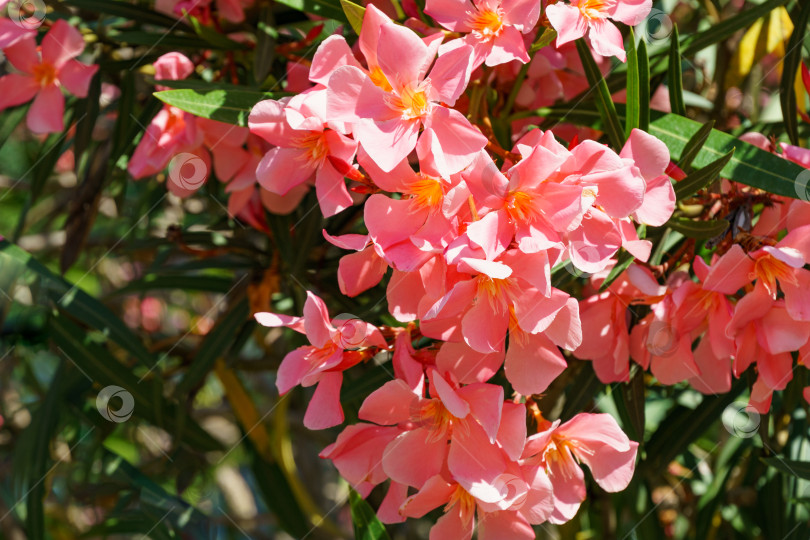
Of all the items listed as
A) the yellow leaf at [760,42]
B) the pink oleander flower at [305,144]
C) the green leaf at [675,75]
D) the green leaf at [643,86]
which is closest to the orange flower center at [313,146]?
the pink oleander flower at [305,144]

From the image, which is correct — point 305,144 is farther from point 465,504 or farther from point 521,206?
point 465,504

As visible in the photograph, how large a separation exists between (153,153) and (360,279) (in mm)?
555

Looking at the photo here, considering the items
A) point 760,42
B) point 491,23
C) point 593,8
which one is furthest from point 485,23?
point 760,42

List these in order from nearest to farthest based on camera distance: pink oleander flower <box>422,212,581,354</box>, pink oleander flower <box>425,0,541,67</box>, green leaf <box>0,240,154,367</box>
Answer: pink oleander flower <box>422,212,581,354</box> < pink oleander flower <box>425,0,541,67</box> < green leaf <box>0,240,154,367</box>

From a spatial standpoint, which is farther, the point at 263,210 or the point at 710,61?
the point at 710,61

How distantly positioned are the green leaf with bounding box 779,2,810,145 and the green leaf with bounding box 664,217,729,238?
1.19ft

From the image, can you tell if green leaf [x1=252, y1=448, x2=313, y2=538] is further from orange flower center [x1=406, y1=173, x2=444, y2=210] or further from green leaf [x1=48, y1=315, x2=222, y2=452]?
orange flower center [x1=406, y1=173, x2=444, y2=210]

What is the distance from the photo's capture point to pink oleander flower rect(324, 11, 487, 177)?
886 millimetres

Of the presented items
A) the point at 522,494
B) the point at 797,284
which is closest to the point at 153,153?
the point at 522,494

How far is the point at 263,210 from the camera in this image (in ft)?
5.20

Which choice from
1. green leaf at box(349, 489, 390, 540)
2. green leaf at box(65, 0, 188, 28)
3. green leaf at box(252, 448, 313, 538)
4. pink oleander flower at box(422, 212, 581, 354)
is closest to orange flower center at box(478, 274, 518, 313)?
pink oleander flower at box(422, 212, 581, 354)

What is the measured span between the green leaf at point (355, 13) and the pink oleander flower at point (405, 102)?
111 mm

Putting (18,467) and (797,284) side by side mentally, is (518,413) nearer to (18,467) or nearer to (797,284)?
(797,284)

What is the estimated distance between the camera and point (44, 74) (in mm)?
1480
